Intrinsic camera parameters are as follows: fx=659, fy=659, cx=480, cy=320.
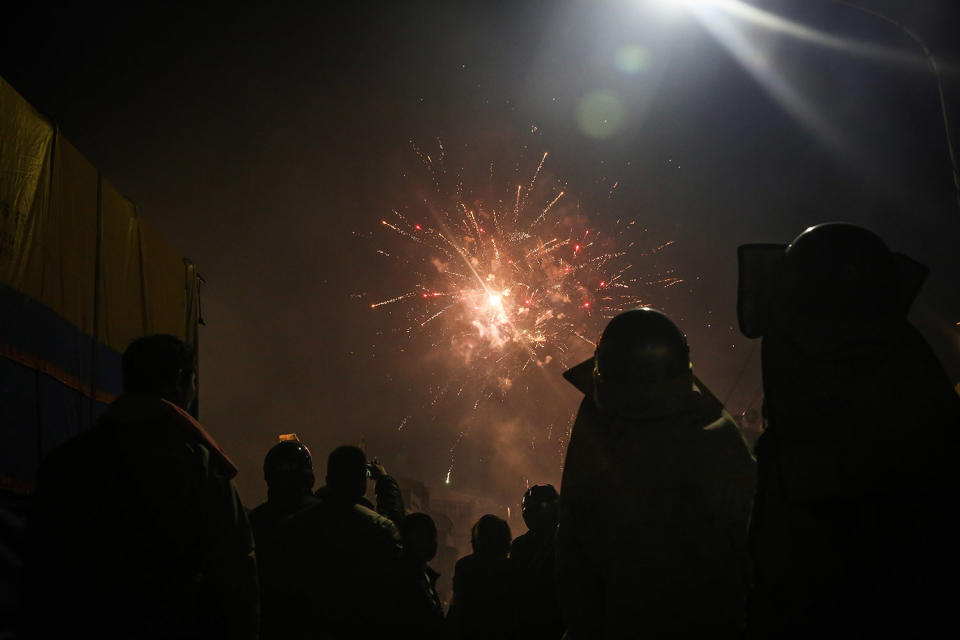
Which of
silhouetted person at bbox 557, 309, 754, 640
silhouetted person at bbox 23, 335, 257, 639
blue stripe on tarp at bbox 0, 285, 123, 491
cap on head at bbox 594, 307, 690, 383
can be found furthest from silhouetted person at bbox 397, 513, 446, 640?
blue stripe on tarp at bbox 0, 285, 123, 491

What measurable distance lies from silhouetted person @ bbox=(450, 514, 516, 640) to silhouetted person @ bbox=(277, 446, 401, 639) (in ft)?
2.71

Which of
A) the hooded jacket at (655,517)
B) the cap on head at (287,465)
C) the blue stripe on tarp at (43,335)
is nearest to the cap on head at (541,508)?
the cap on head at (287,465)

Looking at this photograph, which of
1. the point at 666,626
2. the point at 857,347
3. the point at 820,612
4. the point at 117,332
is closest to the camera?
the point at 820,612

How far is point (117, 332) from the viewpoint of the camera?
7.33 meters

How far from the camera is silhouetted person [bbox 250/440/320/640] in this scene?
4184 millimetres

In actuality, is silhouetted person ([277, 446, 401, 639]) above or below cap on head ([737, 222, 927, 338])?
above

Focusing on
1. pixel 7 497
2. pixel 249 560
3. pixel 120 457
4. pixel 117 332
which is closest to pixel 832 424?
pixel 249 560

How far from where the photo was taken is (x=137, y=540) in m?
2.57

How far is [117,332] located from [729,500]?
695cm

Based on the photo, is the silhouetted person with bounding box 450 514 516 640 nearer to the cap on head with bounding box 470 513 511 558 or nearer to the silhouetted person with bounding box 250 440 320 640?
the cap on head with bounding box 470 513 511 558

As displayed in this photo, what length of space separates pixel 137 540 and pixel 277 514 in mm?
2132

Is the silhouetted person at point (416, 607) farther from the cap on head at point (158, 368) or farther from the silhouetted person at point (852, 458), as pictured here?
the silhouetted person at point (852, 458)

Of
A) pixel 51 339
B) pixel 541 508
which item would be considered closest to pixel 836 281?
pixel 541 508

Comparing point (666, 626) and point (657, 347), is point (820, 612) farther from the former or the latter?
point (657, 347)
